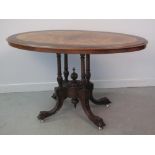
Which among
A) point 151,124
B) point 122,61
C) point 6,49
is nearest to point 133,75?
point 122,61

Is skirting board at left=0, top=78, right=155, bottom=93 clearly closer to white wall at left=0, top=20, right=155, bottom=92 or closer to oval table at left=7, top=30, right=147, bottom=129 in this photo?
white wall at left=0, top=20, right=155, bottom=92

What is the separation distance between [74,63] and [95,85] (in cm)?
39

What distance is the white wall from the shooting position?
2645 millimetres

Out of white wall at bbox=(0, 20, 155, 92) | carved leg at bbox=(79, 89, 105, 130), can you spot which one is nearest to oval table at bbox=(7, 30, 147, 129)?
carved leg at bbox=(79, 89, 105, 130)

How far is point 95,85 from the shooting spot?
9.64 ft

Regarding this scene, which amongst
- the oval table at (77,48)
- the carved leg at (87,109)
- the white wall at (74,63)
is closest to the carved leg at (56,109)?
the oval table at (77,48)

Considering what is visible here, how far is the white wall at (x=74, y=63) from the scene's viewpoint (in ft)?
8.68

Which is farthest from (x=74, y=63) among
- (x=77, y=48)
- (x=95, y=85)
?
(x=77, y=48)

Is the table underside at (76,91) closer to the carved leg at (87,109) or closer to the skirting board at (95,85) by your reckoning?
the carved leg at (87,109)

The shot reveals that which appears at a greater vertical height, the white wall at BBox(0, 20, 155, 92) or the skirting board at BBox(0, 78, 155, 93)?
the white wall at BBox(0, 20, 155, 92)

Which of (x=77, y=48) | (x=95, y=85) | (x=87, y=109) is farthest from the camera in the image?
(x=95, y=85)

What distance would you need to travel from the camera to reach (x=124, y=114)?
2314 mm

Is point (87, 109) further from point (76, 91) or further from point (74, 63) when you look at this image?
point (74, 63)

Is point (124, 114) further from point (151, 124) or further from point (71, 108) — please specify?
point (71, 108)
